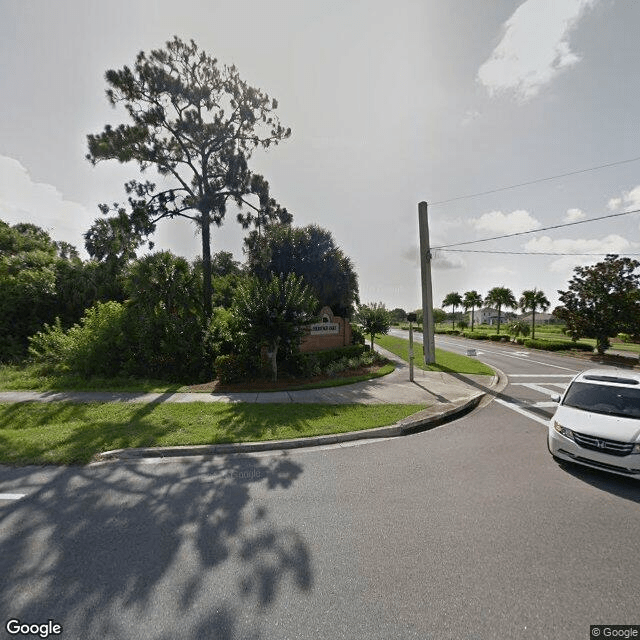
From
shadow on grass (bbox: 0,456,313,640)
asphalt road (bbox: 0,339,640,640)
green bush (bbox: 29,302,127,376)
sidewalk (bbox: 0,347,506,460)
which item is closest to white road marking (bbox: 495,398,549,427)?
sidewalk (bbox: 0,347,506,460)

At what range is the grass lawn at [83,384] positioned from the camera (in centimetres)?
984

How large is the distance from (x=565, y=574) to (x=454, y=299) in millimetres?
78256

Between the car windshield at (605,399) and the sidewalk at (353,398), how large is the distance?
2.80m

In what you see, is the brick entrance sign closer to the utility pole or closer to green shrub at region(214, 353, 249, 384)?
the utility pole

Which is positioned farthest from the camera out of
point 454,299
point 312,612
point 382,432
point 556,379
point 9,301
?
point 454,299

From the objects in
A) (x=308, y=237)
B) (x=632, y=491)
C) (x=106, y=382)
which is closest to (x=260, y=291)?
(x=106, y=382)

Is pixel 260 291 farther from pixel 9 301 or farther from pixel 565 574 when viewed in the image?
pixel 9 301

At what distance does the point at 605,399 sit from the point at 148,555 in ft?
24.6

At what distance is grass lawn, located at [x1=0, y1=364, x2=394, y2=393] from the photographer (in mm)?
9836

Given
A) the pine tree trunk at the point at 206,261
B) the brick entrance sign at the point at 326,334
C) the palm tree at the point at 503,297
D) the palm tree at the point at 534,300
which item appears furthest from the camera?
the palm tree at the point at 503,297

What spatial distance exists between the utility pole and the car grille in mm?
10591

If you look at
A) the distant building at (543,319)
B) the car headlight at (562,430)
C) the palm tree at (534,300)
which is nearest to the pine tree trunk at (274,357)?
the car headlight at (562,430)

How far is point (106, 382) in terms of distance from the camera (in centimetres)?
A: 1035

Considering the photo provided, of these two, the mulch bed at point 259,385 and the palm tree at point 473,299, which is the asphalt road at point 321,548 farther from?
the palm tree at point 473,299
